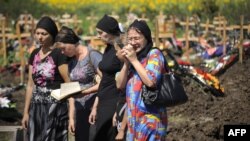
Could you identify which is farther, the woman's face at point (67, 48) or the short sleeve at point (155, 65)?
the woman's face at point (67, 48)

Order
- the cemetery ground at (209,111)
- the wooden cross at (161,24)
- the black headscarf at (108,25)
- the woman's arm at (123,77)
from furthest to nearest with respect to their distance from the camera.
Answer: the wooden cross at (161,24) < the cemetery ground at (209,111) < the black headscarf at (108,25) < the woman's arm at (123,77)

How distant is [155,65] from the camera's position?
20.2 feet

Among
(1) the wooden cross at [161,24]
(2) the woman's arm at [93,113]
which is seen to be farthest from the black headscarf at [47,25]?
(1) the wooden cross at [161,24]

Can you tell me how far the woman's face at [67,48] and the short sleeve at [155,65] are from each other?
4.94ft

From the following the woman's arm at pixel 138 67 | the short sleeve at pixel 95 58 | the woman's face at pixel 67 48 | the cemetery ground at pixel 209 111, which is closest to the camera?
the woman's arm at pixel 138 67

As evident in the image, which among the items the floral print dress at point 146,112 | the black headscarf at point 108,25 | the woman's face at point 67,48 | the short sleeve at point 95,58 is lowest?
the floral print dress at point 146,112

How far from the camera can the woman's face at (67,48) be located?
7531 mm

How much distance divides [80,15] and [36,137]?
83.9ft

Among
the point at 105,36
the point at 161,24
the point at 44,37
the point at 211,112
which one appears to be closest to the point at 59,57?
the point at 44,37

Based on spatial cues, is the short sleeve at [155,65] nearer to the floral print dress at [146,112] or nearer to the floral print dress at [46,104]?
the floral print dress at [146,112]

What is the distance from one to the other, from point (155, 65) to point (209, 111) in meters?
6.77

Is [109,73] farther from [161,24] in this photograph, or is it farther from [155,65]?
[161,24]

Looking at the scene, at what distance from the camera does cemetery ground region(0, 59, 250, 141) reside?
35.3 ft

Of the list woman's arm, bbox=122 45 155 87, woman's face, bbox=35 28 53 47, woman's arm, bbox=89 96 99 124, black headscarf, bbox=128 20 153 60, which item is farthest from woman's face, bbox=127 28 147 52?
woman's face, bbox=35 28 53 47
